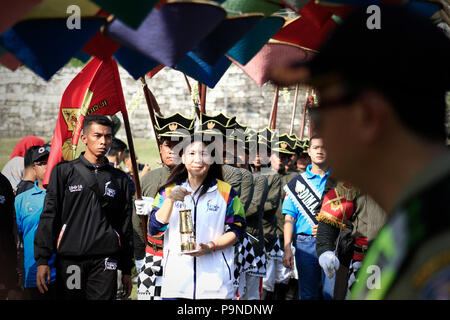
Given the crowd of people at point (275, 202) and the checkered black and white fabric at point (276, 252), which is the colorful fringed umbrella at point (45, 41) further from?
the checkered black and white fabric at point (276, 252)

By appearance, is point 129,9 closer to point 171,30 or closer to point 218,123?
point 171,30

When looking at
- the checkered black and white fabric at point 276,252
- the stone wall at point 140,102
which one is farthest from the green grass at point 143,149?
the checkered black and white fabric at point 276,252

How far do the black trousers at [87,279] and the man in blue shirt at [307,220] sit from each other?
1978 millimetres

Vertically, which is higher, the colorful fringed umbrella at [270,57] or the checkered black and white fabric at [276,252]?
the colorful fringed umbrella at [270,57]

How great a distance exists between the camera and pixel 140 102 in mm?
20656

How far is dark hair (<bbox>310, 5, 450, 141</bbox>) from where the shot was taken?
119 centimetres

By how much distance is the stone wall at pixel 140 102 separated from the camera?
65.9 feet

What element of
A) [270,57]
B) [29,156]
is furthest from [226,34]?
[29,156]

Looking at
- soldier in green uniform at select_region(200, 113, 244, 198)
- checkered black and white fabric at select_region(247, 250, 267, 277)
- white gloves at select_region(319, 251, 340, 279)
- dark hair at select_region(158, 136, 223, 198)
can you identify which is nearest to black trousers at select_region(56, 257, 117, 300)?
dark hair at select_region(158, 136, 223, 198)

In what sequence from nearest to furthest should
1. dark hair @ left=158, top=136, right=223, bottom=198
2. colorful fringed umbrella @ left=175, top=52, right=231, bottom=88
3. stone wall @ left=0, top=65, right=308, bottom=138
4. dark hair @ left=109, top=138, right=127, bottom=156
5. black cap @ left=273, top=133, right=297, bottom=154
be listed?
colorful fringed umbrella @ left=175, top=52, right=231, bottom=88 → dark hair @ left=158, top=136, right=223, bottom=198 → dark hair @ left=109, top=138, right=127, bottom=156 → black cap @ left=273, top=133, right=297, bottom=154 → stone wall @ left=0, top=65, right=308, bottom=138

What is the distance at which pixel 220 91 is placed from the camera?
68.7 ft

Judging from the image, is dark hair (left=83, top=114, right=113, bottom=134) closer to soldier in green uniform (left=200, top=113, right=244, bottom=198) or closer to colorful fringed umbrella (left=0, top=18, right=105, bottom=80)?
soldier in green uniform (left=200, top=113, right=244, bottom=198)

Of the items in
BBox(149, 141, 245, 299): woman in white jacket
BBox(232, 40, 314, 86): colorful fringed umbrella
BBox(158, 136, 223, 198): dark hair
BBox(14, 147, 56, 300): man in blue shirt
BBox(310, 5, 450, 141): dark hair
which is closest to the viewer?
BBox(310, 5, 450, 141): dark hair

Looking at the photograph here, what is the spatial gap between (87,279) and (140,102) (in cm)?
1637
